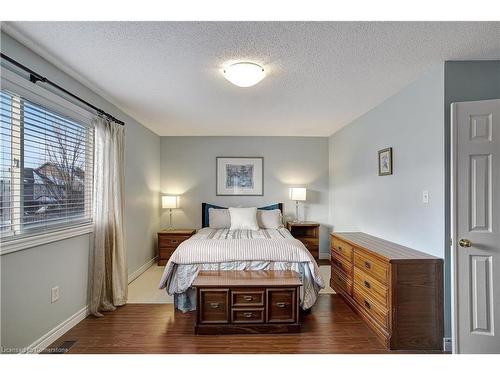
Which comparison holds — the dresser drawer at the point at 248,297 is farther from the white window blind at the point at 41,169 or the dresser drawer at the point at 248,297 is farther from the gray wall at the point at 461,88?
the white window blind at the point at 41,169

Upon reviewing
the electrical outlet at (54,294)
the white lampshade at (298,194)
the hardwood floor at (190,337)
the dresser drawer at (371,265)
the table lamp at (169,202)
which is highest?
the white lampshade at (298,194)

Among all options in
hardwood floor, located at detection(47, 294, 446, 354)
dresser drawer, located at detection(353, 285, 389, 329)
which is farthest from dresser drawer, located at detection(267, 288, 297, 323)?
dresser drawer, located at detection(353, 285, 389, 329)

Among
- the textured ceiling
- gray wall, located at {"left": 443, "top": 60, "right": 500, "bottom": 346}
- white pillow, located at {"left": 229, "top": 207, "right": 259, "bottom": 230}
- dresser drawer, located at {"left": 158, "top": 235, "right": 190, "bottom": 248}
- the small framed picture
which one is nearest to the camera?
the textured ceiling

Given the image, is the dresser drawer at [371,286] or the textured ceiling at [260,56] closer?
the textured ceiling at [260,56]

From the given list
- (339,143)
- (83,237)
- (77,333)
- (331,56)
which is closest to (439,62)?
(331,56)

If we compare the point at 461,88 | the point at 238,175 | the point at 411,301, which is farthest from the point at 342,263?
the point at 238,175

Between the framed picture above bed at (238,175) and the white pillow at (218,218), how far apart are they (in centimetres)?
A: 49

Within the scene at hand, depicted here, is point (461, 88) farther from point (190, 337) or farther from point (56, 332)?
point (56, 332)

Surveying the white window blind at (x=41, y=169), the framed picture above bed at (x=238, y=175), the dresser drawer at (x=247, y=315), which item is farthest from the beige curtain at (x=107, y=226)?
the framed picture above bed at (x=238, y=175)

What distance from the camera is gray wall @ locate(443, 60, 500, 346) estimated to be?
2123mm

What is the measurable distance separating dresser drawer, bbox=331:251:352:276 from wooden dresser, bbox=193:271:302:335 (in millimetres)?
852

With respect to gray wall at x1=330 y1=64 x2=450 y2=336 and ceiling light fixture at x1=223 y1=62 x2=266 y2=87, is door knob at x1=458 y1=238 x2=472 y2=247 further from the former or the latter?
ceiling light fixture at x1=223 y1=62 x2=266 y2=87

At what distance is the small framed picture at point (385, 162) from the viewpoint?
2934 millimetres
